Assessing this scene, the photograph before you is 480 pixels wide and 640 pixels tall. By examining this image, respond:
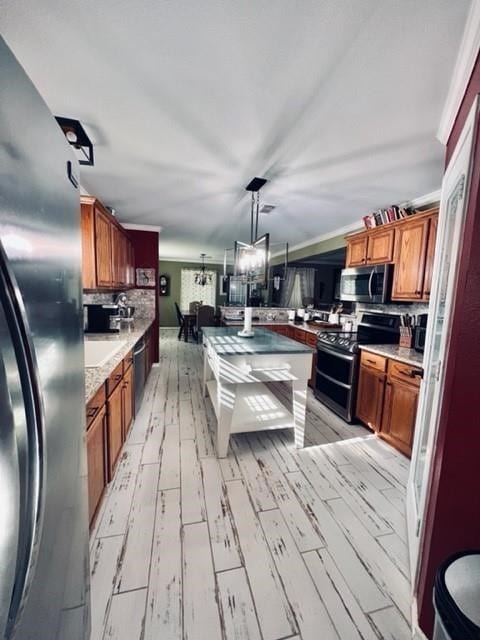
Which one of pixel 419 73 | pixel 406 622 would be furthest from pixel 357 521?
pixel 419 73

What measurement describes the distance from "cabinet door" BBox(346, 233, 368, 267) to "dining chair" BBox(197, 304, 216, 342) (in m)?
3.66

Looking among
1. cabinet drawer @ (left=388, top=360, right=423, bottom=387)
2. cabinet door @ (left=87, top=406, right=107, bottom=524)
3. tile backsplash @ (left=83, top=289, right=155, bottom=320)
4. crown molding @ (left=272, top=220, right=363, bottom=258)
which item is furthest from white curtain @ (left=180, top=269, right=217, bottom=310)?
cabinet door @ (left=87, top=406, right=107, bottom=524)

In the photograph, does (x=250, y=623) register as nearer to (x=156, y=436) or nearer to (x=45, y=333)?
(x=45, y=333)

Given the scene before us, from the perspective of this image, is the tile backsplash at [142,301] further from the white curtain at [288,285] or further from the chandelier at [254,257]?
the white curtain at [288,285]

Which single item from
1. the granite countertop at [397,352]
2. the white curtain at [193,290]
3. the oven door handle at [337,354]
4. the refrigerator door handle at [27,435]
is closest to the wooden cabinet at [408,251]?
the granite countertop at [397,352]

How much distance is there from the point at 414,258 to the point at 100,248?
3.12m

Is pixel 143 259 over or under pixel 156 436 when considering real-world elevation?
over

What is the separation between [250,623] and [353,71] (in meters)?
2.59

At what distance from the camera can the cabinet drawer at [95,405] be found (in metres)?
1.39

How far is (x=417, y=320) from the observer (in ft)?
9.18

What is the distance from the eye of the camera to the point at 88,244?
2.49m

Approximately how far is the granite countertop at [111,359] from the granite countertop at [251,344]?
0.76 meters

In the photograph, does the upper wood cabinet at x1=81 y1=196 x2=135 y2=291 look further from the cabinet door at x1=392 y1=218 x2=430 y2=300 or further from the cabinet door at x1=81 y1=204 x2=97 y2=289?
the cabinet door at x1=392 y1=218 x2=430 y2=300

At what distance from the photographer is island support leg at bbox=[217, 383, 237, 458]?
87.8 inches
